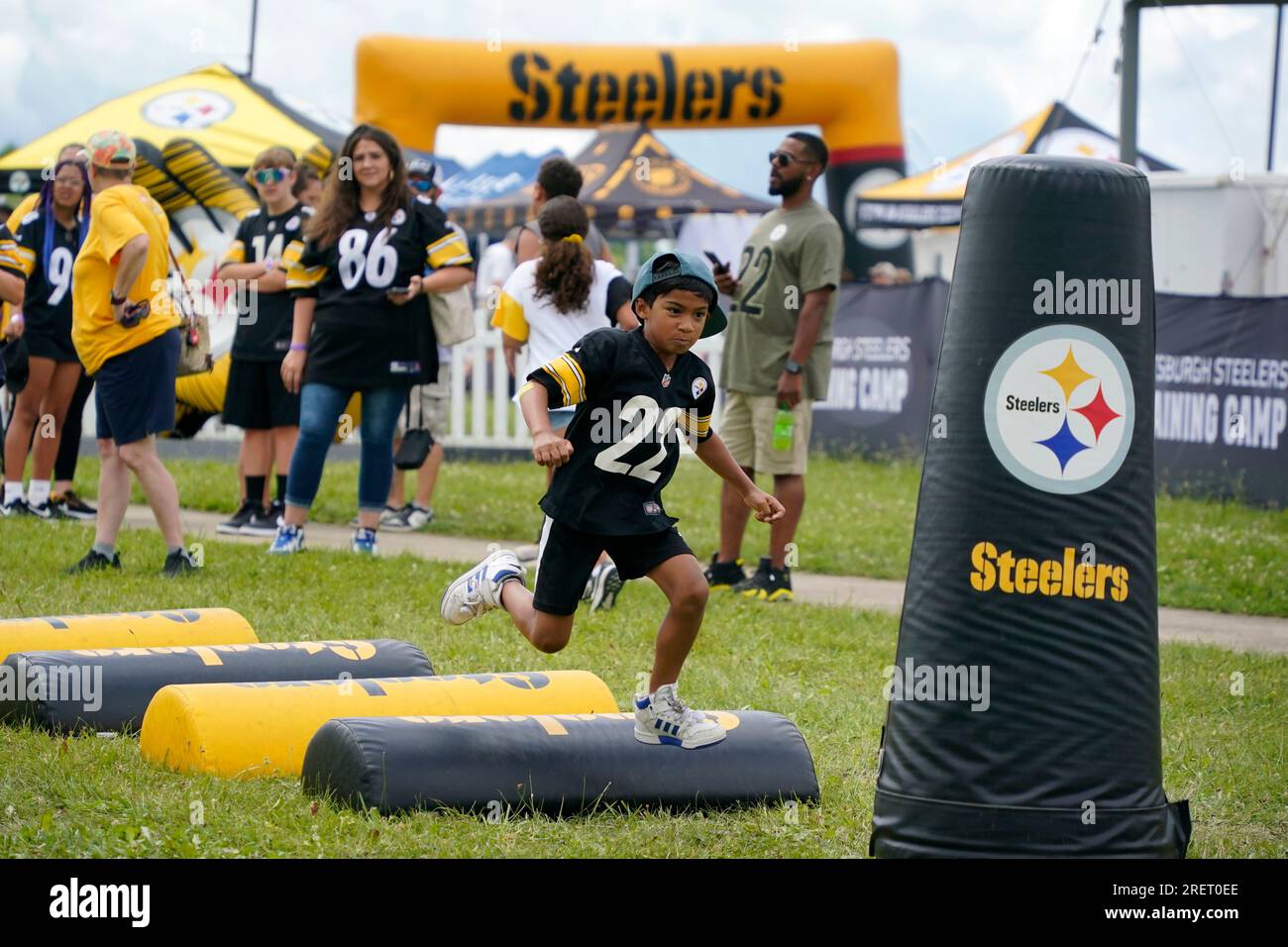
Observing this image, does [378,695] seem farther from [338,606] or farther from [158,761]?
[338,606]

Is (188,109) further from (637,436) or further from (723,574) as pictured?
(637,436)

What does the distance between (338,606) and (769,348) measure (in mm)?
2656

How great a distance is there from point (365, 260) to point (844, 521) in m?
4.28

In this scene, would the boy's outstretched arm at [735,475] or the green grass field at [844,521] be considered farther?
the green grass field at [844,521]

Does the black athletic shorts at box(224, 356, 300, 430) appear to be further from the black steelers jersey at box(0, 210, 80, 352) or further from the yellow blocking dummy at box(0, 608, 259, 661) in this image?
the yellow blocking dummy at box(0, 608, 259, 661)

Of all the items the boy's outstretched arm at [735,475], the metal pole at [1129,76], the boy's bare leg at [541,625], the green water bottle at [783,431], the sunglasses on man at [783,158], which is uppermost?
the metal pole at [1129,76]

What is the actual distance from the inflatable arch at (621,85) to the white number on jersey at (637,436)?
17.7 meters

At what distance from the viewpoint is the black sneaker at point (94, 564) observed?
26.6ft

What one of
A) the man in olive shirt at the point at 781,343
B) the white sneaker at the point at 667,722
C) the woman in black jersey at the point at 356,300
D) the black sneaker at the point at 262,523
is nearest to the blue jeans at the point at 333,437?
the woman in black jersey at the point at 356,300

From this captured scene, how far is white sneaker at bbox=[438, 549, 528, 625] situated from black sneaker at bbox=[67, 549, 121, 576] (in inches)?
117

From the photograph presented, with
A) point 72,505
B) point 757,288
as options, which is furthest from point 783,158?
point 72,505

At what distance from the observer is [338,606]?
7602 mm

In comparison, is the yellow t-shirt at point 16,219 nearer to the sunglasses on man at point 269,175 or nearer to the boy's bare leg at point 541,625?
the sunglasses on man at point 269,175

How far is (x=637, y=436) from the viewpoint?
4.96 metres
